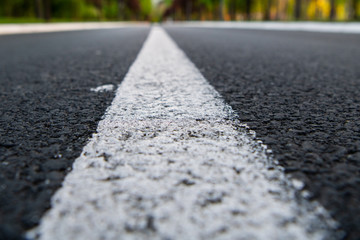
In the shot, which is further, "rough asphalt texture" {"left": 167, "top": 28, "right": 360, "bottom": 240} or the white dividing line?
"rough asphalt texture" {"left": 167, "top": 28, "right": 360, "bottom": 240}

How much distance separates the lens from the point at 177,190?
0.70 m

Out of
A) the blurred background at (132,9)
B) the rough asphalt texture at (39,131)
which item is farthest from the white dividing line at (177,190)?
the blurred background at (132,9)

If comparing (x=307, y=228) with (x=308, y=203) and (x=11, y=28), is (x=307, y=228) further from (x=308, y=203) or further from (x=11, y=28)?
(x=11, y=28)

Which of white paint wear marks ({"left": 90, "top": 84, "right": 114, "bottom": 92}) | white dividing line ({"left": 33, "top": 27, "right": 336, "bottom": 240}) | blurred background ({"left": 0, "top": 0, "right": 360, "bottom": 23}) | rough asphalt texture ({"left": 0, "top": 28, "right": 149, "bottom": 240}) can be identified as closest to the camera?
white dividing line ({"left": 33, "top": 27, "right": 336, "bottom": 240})

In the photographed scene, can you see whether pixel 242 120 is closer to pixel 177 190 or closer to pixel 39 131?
pixel 177 190

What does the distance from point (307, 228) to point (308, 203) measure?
0.09 meters

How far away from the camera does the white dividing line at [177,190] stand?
584mm

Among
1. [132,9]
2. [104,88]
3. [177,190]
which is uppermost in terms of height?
[132,9]

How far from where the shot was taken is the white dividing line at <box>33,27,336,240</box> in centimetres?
58

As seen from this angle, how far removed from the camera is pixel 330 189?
0.72 m

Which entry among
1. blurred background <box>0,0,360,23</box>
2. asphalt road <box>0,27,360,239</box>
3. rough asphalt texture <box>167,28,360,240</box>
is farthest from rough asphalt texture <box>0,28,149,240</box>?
blurred background <box>0,0,360,23</box>

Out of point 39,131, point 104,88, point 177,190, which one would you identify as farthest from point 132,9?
point 177,190

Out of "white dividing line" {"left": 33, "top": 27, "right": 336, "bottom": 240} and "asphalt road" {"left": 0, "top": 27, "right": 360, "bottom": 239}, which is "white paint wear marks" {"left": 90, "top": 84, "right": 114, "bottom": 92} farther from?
"white dividing line" {"left": 33, "top": 27, "right": 336, "bottom": 240}

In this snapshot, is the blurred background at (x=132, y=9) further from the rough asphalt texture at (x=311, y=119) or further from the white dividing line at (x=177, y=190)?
the white dividing line at (x=177, y=190)
